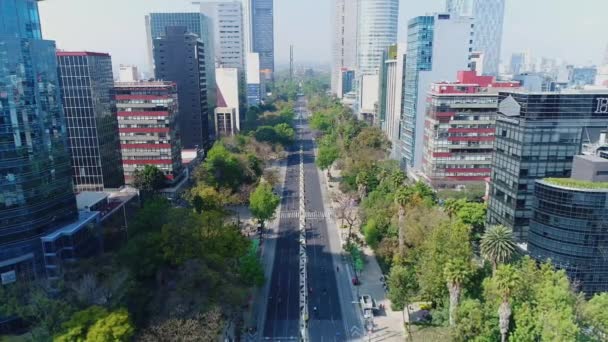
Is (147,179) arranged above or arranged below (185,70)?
below

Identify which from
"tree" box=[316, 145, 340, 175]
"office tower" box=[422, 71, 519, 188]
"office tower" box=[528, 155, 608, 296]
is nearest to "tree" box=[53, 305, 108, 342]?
"office tower" box=[528, 155, 608, 296]

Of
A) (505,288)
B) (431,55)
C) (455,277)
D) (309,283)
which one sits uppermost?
(431,55)

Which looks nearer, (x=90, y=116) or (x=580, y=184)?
(x=580, y=184)

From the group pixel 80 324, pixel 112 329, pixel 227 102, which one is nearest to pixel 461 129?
pixel 112 329

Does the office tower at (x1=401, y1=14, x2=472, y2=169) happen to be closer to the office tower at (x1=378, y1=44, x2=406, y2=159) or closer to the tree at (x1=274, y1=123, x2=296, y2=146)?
the office tower at (x1=378, y1=44, x2=406, y2=159)

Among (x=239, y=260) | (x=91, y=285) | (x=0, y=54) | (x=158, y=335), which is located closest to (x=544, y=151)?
(x=239, y=260)

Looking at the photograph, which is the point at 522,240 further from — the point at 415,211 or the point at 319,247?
the point at 319,247

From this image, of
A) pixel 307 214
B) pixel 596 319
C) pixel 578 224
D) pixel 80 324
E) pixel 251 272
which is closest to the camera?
pixel 80 324

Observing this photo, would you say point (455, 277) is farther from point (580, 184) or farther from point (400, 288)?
point (580, 184)
